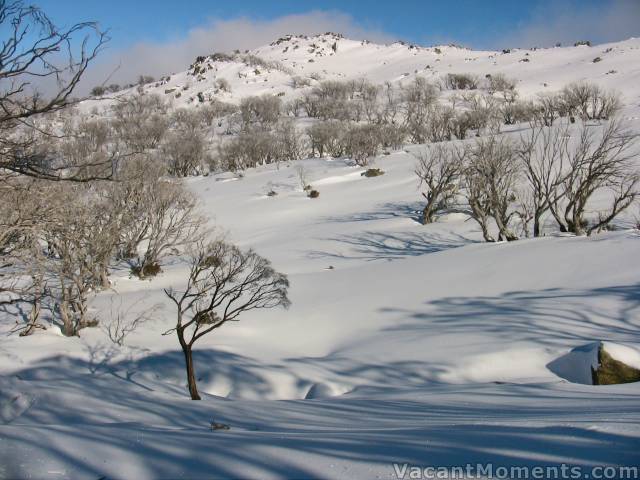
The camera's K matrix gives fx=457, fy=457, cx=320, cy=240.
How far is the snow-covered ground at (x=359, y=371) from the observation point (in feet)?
8.91

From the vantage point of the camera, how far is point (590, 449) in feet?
8.66

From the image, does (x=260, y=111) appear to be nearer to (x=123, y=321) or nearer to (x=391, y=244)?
(x=391, y=244)

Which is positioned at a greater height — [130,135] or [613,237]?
[130,135]

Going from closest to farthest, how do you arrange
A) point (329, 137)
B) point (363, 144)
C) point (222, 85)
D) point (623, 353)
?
point (623, 353) → point (363, 144) → point (329, 137) → point (222, 85)

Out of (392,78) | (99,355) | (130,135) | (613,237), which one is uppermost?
(392,78)

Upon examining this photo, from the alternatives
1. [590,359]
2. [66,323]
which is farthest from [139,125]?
[590,359]

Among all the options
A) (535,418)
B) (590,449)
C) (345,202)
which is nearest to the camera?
(590,449)

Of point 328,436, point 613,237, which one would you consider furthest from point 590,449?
point 613,237

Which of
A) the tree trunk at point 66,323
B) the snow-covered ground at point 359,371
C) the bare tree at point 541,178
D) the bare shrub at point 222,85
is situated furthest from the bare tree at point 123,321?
the bare shrub at point 222,85

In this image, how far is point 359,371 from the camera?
28.8 ft

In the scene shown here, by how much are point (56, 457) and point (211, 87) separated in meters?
83.2

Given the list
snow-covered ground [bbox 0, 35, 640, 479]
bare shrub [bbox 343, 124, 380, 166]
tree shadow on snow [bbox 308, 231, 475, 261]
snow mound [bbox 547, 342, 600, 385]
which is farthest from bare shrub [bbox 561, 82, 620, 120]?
snow mound [bbox 547, 342, 600, 385]

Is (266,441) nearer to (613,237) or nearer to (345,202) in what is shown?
(613,237)

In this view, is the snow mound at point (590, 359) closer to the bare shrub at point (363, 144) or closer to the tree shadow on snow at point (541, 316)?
the tree shadow on snow at point (541, 316)
